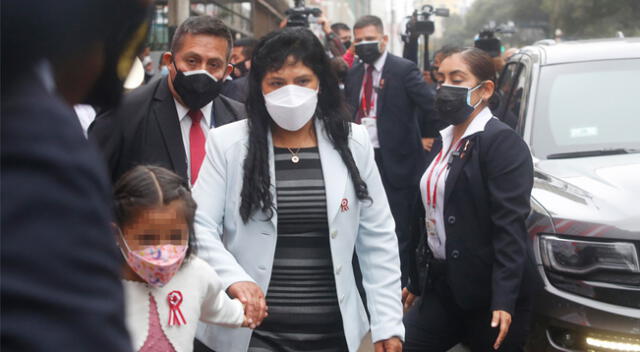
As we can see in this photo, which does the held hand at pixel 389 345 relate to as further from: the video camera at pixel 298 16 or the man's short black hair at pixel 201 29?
the video camera at pixel 298 16

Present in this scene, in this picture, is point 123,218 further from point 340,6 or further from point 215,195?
point 340,6

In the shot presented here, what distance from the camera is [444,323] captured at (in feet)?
13.0

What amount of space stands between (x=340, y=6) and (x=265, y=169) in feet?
210

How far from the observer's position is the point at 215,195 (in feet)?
9.93

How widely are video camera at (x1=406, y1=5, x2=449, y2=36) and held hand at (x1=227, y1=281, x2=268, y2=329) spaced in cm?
758

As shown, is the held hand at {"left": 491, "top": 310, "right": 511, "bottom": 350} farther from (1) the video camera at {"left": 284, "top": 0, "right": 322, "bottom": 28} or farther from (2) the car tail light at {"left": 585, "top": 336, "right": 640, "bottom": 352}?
(1) the video camera at {"left": 284, "top": 0, "right": 322, "bottom": 28}

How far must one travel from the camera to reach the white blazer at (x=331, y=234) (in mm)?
2953

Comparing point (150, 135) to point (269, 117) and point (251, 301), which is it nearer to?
point (269, 117)

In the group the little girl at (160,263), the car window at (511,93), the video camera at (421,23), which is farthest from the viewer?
the video camera at (421,23)

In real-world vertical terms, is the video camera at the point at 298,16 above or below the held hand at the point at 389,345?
above

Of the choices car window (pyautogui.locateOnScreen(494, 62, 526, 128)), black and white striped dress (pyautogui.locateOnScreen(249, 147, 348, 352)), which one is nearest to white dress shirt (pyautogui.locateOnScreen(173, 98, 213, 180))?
black and white striped dress (pyautogui.locateOnScreen(249, 147, 348, 352))

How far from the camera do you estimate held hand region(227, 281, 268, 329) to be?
105 inches

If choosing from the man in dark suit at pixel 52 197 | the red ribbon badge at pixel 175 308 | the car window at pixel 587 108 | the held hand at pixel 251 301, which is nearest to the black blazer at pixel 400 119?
the car window at pixel 587 108

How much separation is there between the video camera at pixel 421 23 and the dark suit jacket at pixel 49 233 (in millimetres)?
9286
